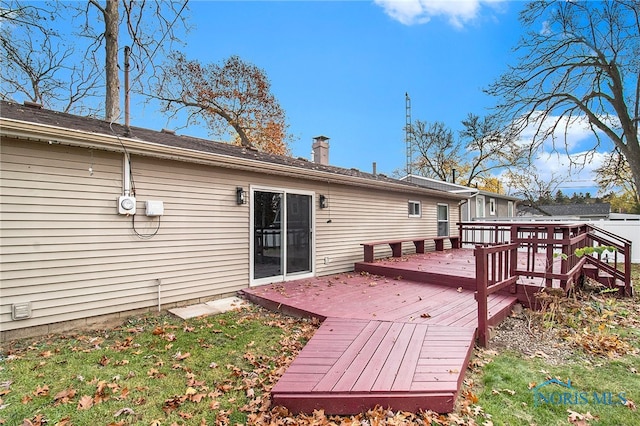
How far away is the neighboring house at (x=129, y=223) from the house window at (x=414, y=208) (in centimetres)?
393

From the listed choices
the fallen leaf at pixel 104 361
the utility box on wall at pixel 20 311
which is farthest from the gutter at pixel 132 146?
the fallen leaf at pixel 104 361

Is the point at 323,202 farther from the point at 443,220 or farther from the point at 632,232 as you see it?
the point at 632,232

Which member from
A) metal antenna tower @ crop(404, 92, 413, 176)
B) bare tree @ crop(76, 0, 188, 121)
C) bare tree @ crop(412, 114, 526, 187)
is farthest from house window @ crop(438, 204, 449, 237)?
bare tree @ crop(412, 114, 526, 187)

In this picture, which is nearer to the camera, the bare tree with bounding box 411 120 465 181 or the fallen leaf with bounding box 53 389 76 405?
the fallen leaf with bounding box 53 389 76 405

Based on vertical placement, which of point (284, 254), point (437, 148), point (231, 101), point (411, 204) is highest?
point (231, 101)

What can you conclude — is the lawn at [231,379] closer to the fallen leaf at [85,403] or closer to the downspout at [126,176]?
the fallen leaf at [85,403]

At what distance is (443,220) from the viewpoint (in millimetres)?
12086

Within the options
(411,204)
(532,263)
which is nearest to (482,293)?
(532,263)

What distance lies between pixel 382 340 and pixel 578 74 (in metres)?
13.1

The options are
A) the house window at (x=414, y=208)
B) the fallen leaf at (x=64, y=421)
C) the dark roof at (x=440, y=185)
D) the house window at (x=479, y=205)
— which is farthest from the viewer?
the house window at (x=479, y=205)

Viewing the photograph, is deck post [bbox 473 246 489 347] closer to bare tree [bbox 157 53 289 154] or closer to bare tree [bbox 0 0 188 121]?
bare tree [bbox 0 0 188 121]

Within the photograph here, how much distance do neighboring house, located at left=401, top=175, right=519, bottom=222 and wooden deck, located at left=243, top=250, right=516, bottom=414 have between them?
36.9ft

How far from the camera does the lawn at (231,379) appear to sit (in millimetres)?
2443

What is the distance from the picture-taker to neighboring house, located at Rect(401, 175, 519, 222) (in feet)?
56.2
